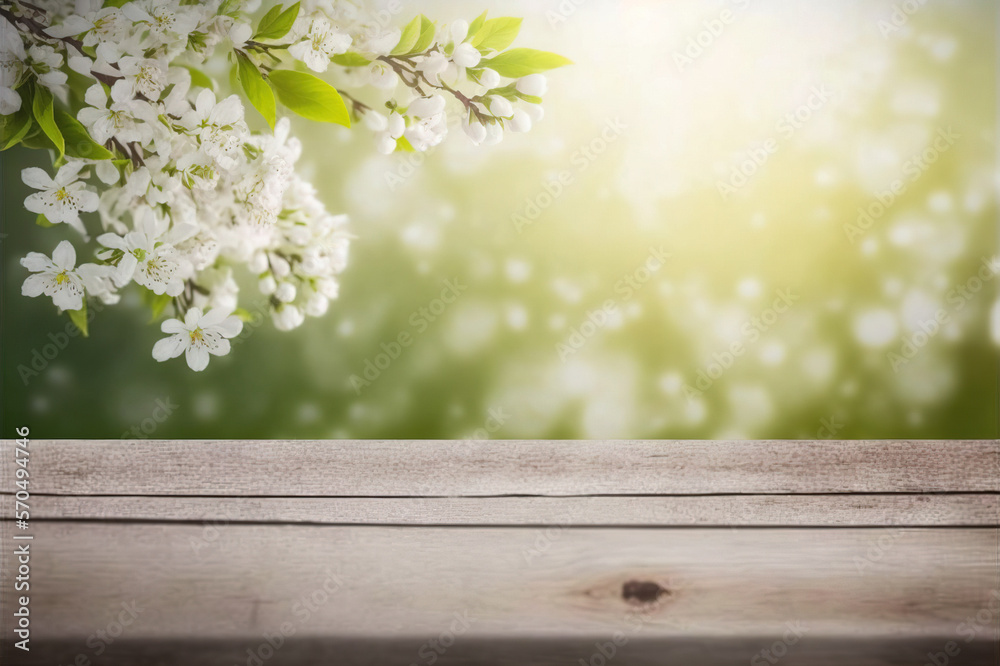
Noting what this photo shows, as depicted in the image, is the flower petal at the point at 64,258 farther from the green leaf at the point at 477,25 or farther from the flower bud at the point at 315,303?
the green leaf at the point at 477,25

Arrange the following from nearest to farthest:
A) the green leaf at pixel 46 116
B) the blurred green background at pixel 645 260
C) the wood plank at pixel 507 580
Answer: the green leaf at pixel 46 116 → the wood plank at pixel 507 580 → the blurred green background at pixel 645 260

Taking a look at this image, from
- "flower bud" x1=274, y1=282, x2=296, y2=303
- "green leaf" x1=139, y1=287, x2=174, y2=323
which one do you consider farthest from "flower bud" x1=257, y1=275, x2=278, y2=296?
"green leaf" x1=139, y1=287, x2=174, y2=323

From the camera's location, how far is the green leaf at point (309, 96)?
0.57 meters

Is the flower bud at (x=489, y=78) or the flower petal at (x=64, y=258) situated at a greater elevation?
the flower bud at (x=489, y=78)

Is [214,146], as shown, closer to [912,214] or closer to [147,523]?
[147,523]

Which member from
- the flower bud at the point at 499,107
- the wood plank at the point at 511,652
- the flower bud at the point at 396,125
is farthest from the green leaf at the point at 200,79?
the wood plank at the point at 511,652

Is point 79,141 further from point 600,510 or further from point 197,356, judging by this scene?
point 600,510

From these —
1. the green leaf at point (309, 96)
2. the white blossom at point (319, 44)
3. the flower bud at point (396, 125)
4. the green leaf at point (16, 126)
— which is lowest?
the green leaf at point (16, 126)

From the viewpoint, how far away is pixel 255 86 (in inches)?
22.3

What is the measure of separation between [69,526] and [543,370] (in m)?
0.62

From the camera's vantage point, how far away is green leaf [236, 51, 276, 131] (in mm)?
563

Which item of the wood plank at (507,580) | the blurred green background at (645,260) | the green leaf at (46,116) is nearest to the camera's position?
the green leaf at (46,116)

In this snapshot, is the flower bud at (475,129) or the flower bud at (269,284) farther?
the flower bud at (269,284)

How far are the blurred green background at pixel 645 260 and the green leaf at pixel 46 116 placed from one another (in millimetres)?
353
